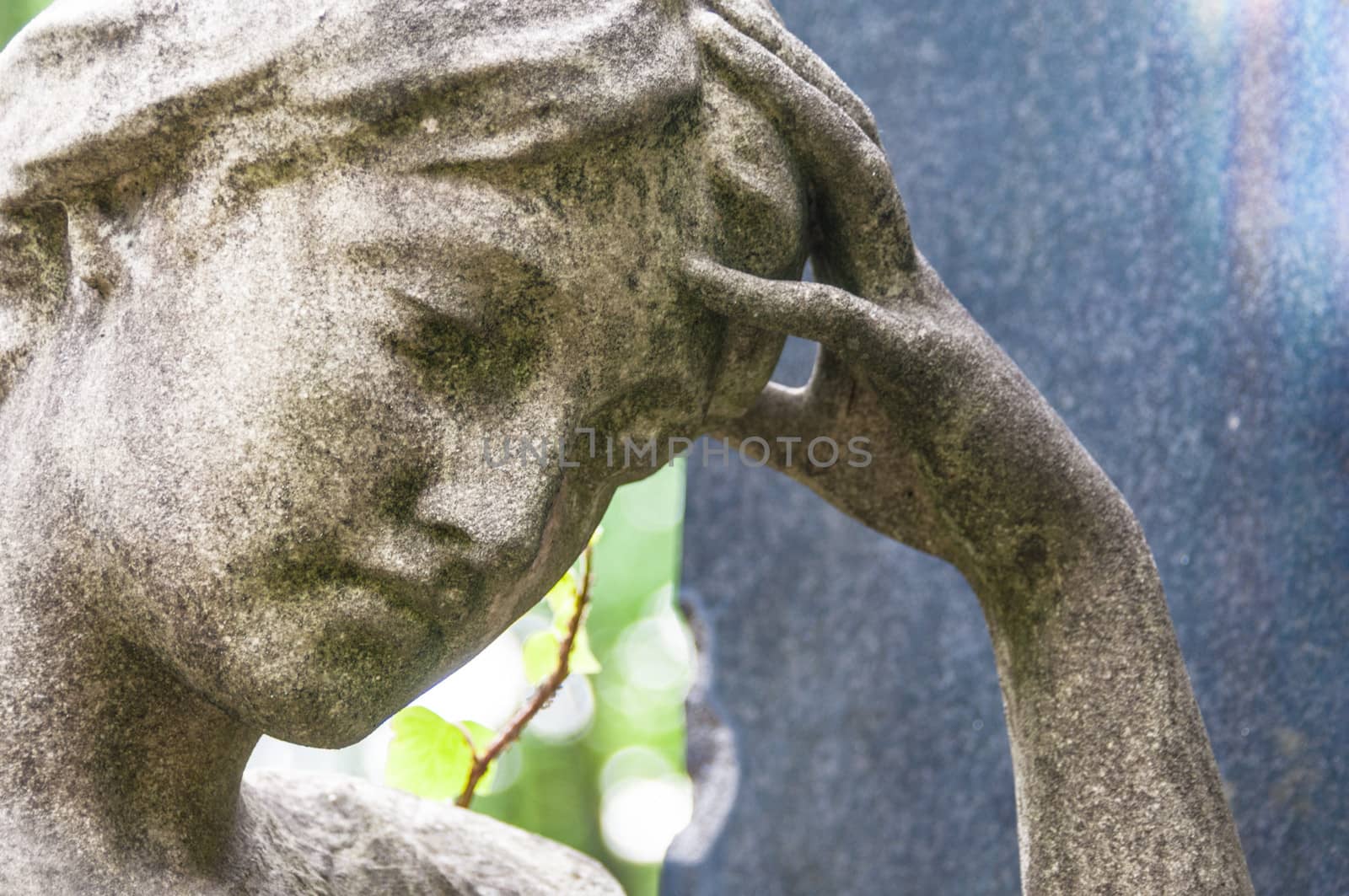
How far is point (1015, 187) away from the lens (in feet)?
6.40

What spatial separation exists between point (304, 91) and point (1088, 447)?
Answer: 4.07 feet

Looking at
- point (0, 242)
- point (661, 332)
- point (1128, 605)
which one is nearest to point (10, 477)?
point (0, 242)

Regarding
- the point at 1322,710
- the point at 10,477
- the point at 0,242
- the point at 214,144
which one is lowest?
the point at 1322,710

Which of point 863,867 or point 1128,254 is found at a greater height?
point 1128,254

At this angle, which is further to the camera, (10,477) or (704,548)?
(704,548)

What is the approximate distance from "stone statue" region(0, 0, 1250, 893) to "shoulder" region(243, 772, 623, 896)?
0.11m

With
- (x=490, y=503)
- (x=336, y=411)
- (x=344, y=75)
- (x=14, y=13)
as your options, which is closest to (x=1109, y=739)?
(x=490, y=503)

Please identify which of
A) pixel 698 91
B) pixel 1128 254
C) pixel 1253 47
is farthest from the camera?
pixel 1128 254

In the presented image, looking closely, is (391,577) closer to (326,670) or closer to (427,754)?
(326,670)

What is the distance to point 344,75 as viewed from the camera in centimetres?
85

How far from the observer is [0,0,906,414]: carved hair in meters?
0.85

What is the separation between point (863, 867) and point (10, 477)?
1.38 metres

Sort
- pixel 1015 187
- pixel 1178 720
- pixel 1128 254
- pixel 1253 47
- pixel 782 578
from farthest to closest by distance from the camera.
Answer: pixel 782 578, pixel 1015 187, pixel 1128 254, pixel 1253 47, pixel 1178 720

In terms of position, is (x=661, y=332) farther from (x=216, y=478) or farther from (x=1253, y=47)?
(x=1253, y=47)
